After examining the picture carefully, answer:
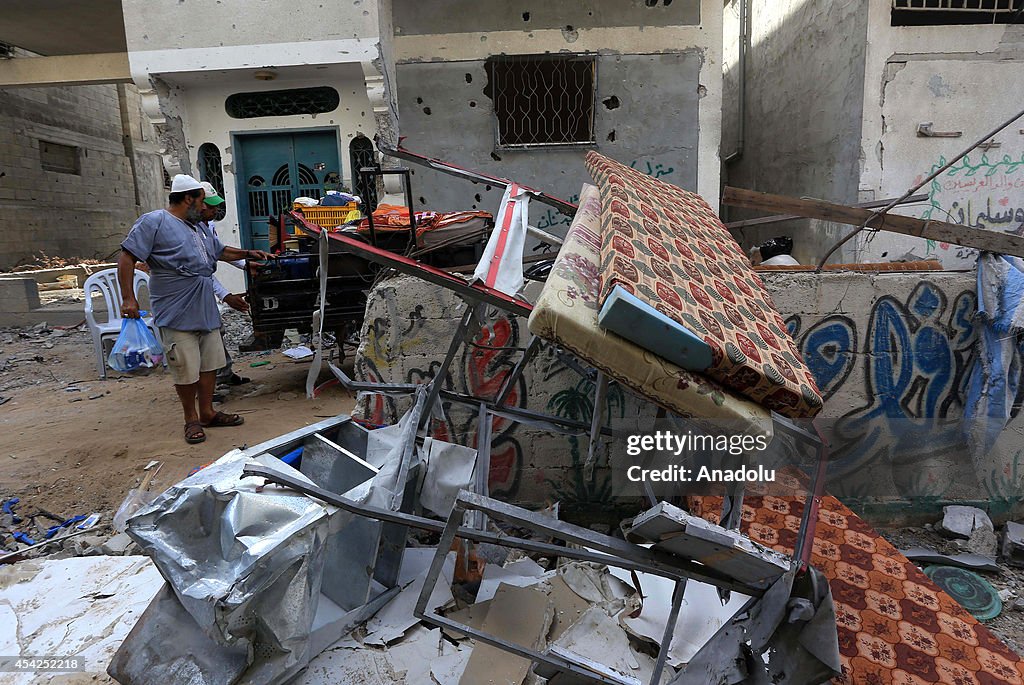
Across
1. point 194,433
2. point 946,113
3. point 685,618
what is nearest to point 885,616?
point 685,618

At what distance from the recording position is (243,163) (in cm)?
735

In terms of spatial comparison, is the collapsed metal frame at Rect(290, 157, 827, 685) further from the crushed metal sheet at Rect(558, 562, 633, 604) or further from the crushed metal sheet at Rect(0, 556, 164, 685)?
the crushed metal sheet at Rect(0, 556, 164, 685)

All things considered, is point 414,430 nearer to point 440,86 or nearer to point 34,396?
point 34,396

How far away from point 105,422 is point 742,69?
9.76 metres

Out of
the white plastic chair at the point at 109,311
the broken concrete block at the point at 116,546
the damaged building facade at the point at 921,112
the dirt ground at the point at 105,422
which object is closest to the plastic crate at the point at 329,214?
the dirt ground at the point at 105,422

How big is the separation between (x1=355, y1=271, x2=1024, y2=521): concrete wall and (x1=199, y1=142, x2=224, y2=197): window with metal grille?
5.63 m

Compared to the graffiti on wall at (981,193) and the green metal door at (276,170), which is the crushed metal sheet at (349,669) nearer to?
the green metal door at (276,170)

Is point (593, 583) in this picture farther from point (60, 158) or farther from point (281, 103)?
point (60, 158)

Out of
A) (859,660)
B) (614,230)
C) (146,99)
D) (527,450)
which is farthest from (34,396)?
(859,660)

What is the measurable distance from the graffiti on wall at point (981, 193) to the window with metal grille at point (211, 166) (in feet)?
27.2

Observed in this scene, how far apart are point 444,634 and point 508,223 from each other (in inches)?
61.1

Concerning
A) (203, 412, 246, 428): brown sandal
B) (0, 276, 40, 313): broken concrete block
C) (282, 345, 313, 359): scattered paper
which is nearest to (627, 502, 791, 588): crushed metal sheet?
(203, 412, 246, 428): brown sandal

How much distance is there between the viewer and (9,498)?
3.35 m

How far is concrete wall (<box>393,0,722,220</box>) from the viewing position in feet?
22.1
